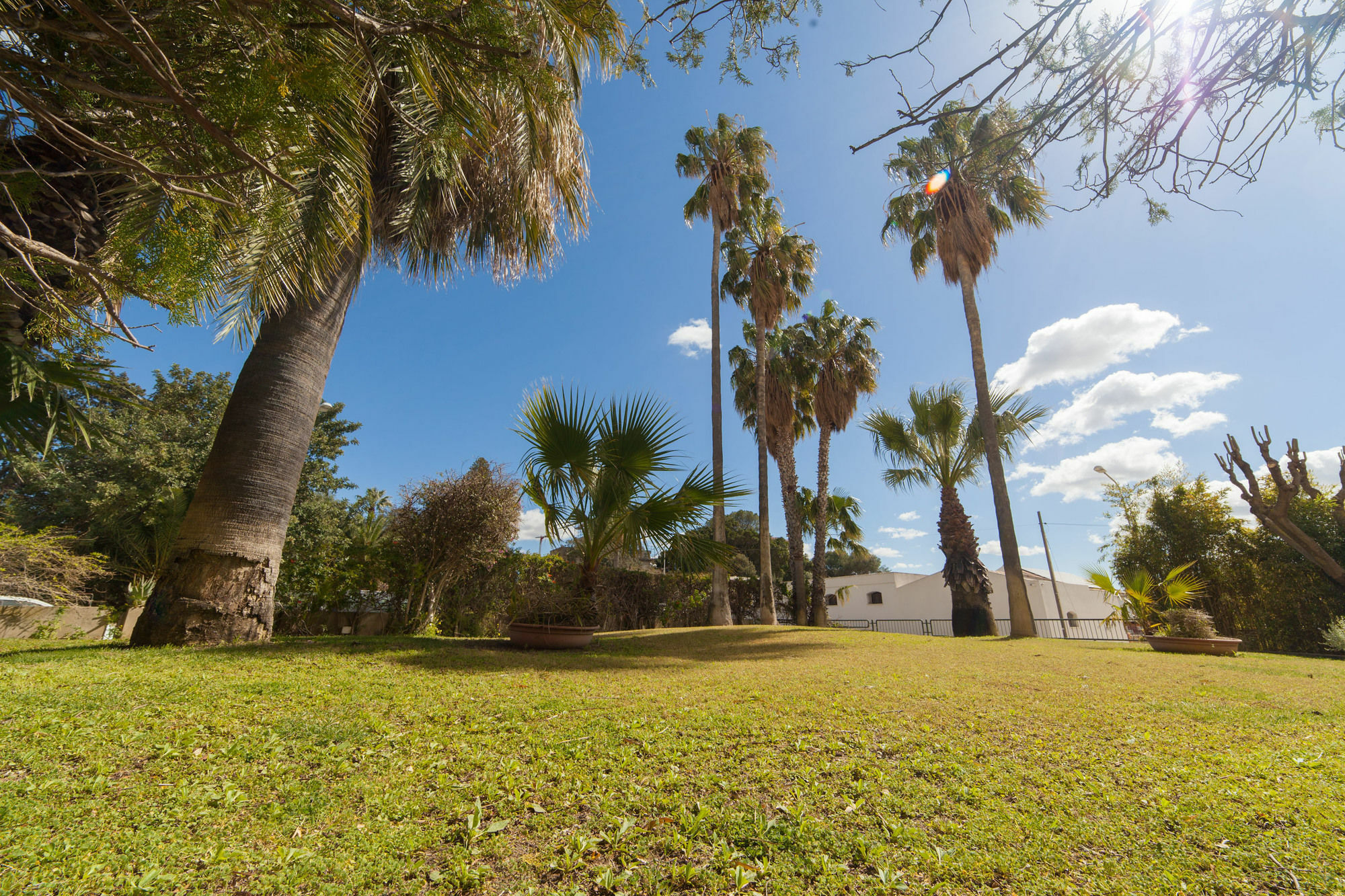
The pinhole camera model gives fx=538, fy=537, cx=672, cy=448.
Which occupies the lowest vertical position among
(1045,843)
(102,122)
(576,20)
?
(1045,843)

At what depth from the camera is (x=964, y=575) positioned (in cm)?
1352

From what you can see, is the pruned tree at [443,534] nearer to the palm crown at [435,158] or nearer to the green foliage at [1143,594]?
the palm crown at [435,158]

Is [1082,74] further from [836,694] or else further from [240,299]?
[240,299]

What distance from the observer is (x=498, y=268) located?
745cm

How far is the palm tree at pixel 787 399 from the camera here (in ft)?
62.2

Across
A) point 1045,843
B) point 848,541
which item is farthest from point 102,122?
point 848,541

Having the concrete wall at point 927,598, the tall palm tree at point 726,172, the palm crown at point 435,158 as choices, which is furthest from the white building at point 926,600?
the palm crown at point 435,158

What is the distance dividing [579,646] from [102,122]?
589 centimetres

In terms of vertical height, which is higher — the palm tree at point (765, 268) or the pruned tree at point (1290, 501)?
the palm tree at point (765, 268)

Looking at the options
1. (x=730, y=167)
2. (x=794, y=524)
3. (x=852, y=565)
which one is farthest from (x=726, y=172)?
(x=852, y=565)

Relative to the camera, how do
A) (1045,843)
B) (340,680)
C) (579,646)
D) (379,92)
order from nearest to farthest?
(1045,843) < (340,680) < (379,92) < (579,646)

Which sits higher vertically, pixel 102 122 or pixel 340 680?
pixel 102 122

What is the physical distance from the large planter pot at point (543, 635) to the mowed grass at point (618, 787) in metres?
2.10

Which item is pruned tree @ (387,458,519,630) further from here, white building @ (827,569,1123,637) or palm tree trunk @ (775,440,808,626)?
white building @ (827,569,1123,637)
